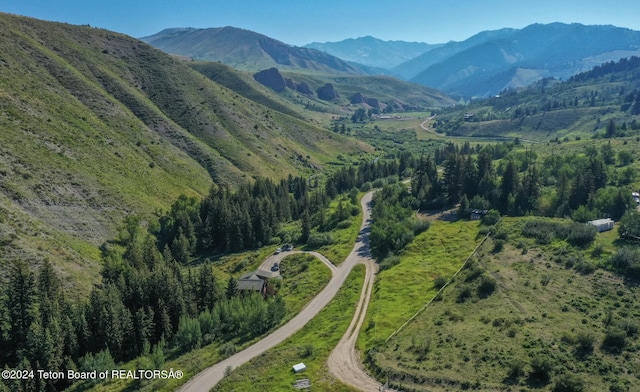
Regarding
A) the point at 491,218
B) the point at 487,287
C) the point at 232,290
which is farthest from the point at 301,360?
the point at 491,218

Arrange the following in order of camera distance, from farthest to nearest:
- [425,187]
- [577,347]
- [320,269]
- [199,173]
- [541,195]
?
[199,173], [425,187], [541,195], [320,269], [577,347]

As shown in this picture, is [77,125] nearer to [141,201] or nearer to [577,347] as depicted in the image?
[141,201]

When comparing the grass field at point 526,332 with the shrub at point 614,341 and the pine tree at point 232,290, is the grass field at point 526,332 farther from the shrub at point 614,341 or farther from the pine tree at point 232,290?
the pine tree at point 232,290

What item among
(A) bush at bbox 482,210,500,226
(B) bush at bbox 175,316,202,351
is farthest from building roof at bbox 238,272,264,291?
(A) bush at bbox 482,210,500,226

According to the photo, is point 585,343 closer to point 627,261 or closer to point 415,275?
point 627,261

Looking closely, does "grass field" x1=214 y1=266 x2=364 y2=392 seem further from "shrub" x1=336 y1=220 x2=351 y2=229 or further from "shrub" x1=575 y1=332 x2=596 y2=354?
"shrub" x1=336 y1=220 x2=351 y2=229

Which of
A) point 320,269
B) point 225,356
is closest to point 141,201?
point 320,269

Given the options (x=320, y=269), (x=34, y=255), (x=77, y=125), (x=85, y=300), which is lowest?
(x=320, y=269)

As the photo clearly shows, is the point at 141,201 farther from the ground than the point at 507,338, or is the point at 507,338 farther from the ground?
the point at 141,201
